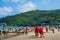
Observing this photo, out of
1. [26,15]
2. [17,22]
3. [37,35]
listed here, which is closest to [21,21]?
[17,22]

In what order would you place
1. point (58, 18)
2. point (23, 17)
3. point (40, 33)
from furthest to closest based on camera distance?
point (23, 17) < point (58, 18) < point (40, 33)

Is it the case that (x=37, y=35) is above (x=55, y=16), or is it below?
below

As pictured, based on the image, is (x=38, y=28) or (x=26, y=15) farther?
(x=26, y=15)

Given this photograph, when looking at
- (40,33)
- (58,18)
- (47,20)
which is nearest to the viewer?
(40,33)

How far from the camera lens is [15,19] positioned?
84.8m

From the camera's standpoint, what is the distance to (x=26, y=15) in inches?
3723

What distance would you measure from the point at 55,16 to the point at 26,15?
1446cm

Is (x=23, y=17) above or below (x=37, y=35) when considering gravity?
above

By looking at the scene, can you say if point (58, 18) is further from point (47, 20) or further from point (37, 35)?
point (37, 35)

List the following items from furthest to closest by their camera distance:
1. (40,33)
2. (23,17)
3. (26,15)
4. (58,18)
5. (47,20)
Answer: (26,15), (23,17), (58,18), (47,20), (40,33)

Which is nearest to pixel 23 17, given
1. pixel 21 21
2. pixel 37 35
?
pixel 21 21

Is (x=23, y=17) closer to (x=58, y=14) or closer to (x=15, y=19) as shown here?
(x=15, y=19)

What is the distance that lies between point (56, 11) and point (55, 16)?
15.1ft

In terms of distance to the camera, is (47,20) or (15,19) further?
(15,19)
